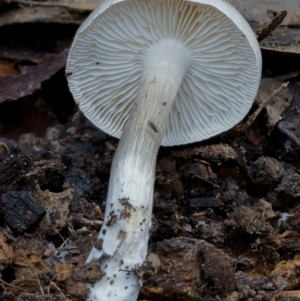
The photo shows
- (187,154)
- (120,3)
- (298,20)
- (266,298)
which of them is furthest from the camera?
(298,20)

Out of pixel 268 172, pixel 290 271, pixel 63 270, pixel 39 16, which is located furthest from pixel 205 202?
pixel 39 16

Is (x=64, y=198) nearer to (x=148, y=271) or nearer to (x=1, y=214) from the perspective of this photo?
(x=1, y=214)

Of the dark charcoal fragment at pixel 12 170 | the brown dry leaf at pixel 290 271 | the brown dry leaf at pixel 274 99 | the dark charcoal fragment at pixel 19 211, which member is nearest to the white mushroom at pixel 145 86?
the brown dry leaf at pixel 274 99

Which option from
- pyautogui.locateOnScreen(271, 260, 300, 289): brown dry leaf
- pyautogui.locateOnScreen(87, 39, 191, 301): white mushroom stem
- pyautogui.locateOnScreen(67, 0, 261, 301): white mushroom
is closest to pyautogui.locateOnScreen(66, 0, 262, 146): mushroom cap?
pyautogui.locateOnScreen(67, 0, 261, 301): white mushroom

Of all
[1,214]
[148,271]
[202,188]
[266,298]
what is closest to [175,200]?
[202,188]

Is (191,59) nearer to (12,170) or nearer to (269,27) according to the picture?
(269,27)

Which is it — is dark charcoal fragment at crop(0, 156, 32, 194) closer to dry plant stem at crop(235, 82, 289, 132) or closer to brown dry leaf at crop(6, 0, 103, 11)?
dry plant stem at crop(235, 82, 289, 132)
